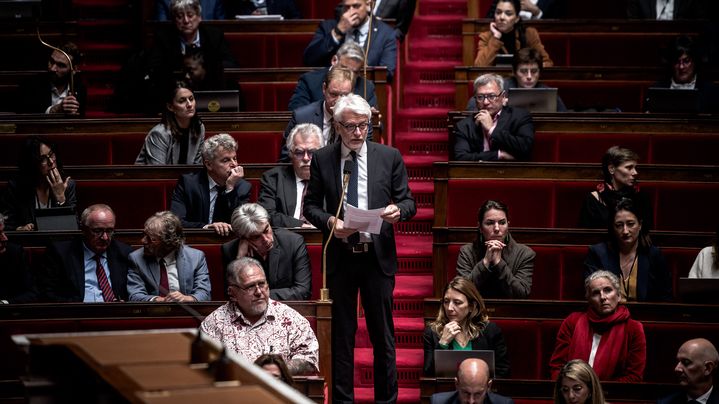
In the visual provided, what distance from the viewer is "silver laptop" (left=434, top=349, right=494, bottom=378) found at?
3086 millimetres

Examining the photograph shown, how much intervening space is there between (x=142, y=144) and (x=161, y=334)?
276cm

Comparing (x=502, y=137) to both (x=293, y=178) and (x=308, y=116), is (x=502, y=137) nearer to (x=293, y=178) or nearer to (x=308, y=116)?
(x=308, y=116)

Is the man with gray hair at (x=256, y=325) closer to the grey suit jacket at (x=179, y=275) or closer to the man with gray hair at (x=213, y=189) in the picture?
the grey suit jacket at (x=179, y=275)

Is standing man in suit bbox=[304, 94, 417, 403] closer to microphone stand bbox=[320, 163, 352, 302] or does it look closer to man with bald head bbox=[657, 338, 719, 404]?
microphone stand bbox=[320, 163, 352, 302]

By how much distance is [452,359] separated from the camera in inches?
123

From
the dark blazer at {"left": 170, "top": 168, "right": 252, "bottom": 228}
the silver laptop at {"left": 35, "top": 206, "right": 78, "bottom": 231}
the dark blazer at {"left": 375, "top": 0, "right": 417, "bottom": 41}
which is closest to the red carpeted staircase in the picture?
the dark blazer at {"left": 375, "top": 0, "right": 417, "bottom": 41}

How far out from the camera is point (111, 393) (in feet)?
4.65

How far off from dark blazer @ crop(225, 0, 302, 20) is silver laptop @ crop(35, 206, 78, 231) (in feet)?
6.07

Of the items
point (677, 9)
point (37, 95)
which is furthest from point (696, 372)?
point (37, 95)

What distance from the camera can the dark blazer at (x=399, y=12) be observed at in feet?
16.7

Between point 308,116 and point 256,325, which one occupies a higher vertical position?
point 308,116

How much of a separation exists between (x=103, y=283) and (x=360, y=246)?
791mm

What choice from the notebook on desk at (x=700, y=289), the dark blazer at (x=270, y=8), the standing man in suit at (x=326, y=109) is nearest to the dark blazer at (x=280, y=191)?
the standing man in suit at (x=326, y=109)

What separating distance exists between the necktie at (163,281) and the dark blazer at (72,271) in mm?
137
